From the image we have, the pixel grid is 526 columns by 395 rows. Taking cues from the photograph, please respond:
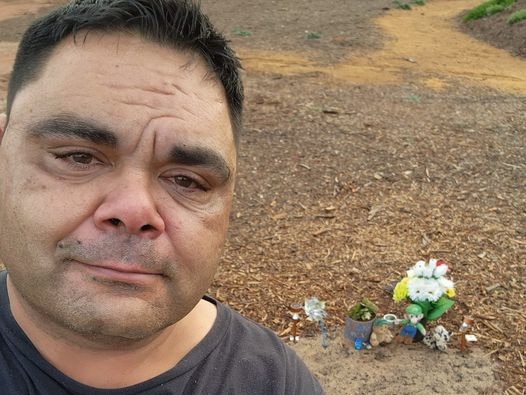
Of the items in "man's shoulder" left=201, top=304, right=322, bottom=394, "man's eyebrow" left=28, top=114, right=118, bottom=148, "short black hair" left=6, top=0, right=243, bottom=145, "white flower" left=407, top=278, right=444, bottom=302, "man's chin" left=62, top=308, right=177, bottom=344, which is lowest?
"white flower" left=407, top=278, right=444, bottom=302

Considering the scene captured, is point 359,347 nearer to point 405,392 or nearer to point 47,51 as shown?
point 405,392

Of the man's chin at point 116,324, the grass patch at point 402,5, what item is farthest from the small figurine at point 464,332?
the grass patch at point 402,5

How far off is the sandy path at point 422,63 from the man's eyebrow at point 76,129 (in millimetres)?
7327

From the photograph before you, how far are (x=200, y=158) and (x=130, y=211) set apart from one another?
0.23m

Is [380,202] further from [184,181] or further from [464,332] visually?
[184,181]

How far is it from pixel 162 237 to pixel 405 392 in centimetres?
236

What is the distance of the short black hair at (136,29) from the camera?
4.35ft

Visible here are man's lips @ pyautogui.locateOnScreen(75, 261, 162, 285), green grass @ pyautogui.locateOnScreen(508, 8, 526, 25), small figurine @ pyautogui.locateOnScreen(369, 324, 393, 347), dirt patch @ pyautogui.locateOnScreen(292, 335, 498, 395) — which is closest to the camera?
man's lips @ pyautogui.locateOnScreen(75, 261, 162, 285)

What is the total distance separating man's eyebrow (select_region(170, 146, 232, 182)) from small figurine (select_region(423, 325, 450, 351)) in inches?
96.1

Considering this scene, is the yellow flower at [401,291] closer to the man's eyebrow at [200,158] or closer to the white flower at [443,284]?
the white flower at [443,284]

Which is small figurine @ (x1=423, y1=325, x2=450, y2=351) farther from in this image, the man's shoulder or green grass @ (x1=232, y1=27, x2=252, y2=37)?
green grass @ (x1=232, y1=27, x2=252, y2=37)

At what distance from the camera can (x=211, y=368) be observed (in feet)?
5.07

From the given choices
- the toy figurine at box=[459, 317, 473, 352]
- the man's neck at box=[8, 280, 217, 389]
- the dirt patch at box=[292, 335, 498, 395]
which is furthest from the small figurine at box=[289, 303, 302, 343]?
the man's neck at box=[8, 280, 217, 389]

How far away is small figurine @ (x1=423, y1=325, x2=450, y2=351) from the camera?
11.1 ft
